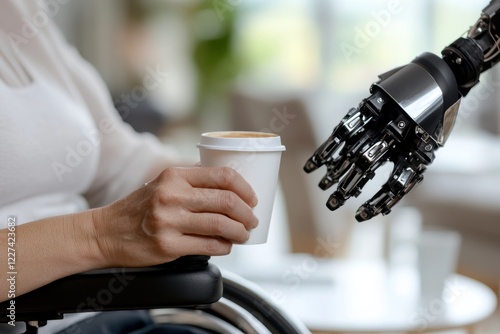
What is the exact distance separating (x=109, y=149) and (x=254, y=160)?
577 mm

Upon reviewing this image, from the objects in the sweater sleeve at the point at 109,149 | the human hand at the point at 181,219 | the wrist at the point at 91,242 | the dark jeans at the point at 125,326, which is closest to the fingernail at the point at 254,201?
the human hand at the point at 181,219

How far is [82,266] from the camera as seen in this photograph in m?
0.75

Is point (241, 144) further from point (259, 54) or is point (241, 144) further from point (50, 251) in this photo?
point (259, 54)

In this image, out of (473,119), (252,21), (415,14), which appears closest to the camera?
(473,119)

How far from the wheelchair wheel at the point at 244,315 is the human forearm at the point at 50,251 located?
0.22m

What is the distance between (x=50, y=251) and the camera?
29.2 inches

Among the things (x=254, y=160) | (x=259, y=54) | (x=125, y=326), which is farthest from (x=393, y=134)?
(x=259, y=54)

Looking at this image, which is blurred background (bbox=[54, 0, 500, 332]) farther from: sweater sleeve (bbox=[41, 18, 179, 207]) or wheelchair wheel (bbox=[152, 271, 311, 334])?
wheelchair wheel (bbox=[152, 271, 311, 334])

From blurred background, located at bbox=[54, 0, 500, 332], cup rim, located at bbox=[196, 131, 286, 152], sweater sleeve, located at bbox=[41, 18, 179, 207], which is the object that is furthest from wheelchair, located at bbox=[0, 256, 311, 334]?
blurred background, located at bbox=[54, 0, 500, 332]

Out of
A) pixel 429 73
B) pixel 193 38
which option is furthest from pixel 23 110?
pixel 193 38

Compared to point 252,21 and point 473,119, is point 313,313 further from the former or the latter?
point 252,21

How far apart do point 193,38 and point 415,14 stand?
1.97 meters

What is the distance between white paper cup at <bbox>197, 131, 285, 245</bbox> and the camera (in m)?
0.73

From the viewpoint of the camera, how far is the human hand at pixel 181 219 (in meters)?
0.72
